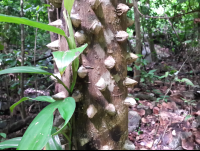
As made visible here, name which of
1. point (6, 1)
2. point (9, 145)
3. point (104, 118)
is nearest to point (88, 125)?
point (104, 118)

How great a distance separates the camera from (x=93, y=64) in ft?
1.40

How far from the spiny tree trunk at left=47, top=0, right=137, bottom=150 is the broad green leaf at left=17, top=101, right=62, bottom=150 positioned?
0.35ft

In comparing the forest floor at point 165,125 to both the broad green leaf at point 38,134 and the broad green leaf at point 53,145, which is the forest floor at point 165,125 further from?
the broad green leaf at point 38,134

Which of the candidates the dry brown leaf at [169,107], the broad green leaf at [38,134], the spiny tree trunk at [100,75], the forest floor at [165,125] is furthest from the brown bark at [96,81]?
the dry brown leaf at [169,107]

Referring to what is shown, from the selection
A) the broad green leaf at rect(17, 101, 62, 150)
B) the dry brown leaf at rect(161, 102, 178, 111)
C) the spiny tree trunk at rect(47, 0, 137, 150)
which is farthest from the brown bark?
the dry brown leaf at rect(161, 102, 178, 111)

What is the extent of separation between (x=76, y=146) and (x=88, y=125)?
76mm

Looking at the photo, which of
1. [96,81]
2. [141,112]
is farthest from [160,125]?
[96,81]

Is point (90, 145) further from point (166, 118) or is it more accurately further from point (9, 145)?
point (166, 118)

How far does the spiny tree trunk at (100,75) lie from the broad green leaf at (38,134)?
0.35 feet

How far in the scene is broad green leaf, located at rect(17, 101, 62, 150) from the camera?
32 centimetres

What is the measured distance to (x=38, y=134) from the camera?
0.33 metres

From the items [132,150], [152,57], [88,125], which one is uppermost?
[88,125]

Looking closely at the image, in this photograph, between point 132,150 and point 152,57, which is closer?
point 132,150

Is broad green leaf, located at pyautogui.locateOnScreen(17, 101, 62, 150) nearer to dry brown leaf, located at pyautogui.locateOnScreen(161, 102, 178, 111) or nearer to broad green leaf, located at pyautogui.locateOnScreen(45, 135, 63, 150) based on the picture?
broad green leaf, located at pyautogui.locateOnScreen(45, 135, 63, 150)
